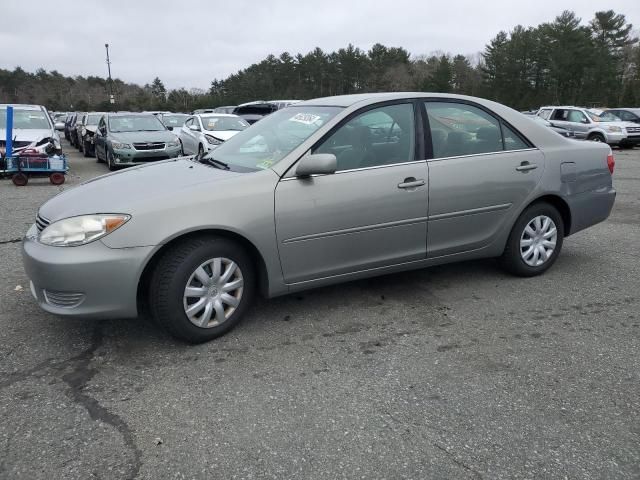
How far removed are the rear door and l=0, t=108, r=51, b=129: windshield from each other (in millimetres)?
11704

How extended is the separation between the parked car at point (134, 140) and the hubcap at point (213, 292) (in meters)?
10.7

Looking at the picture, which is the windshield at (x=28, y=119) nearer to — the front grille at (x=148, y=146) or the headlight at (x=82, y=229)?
the front grille at (x=148, y=146)

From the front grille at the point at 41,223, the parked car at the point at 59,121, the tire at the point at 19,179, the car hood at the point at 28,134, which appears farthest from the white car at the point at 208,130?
the front grille at the point at 41,223

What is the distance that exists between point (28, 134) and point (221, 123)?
4.69 metres

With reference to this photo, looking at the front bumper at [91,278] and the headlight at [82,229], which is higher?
the headlight at [82,229]

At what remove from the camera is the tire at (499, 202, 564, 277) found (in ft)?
15.1

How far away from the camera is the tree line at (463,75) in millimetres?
48688

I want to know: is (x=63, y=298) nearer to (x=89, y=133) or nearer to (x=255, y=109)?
(x=89, y=133)

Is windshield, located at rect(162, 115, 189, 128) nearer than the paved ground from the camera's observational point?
No

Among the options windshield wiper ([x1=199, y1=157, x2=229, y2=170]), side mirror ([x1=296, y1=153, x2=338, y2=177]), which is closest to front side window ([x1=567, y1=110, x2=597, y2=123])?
windshield wiper ([x1=199, y1=157, x2=229, y2=170])

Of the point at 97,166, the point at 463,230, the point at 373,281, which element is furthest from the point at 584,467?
the point at 97,166

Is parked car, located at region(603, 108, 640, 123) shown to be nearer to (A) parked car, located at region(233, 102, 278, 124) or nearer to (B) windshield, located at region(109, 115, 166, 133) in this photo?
(A) parked car, located at region(233, 102, 278, 124)

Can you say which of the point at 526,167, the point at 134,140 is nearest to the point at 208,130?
the point at 134,140

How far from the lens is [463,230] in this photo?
14.1 ft
